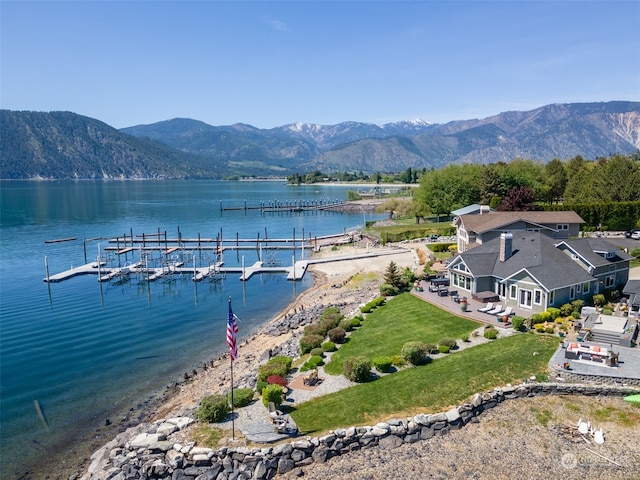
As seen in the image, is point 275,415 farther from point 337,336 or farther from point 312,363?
point 337,336

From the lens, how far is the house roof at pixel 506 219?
51731 millimetres

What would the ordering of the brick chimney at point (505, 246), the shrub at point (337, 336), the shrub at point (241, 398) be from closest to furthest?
the shrub at point (241, 398), the shrub at point (337, 336), the brick chimney at point (505, 246)

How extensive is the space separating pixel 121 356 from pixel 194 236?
66435mm

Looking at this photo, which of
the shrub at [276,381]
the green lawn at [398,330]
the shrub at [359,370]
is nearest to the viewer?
the shrub at [276,381]

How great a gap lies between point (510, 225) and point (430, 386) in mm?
33594

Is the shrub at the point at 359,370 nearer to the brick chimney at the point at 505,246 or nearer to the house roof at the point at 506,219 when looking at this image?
the brick chimney at the point at 505,246

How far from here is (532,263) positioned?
3562 cm

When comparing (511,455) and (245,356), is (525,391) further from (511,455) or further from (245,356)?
(245,356)

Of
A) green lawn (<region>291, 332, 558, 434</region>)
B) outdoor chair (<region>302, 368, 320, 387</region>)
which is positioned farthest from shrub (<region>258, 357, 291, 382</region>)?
green lawn (<region>291, 332, 558, 434</region>)

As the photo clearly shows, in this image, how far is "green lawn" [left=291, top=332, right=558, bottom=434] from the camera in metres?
21.0

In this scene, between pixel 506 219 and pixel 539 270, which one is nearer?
pixel 539 270

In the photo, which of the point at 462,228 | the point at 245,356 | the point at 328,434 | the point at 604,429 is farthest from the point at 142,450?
the point at 462,228

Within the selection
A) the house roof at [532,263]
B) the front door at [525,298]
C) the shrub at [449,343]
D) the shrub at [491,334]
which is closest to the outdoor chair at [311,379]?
the shrub at [449,343]

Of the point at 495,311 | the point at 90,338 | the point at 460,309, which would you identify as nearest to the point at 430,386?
the point at 495,311
